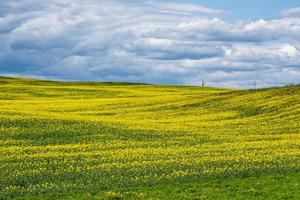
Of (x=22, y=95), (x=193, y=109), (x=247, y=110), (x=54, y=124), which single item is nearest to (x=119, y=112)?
(x=193, y=109)

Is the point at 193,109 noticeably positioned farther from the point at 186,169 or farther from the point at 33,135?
the point at 186,169

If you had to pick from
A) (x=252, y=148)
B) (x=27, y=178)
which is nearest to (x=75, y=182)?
(x=27, y=178)

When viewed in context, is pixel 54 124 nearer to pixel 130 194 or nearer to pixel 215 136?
pixel 215 136

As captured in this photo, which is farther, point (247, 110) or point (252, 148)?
point (247, 110)

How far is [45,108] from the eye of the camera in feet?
247

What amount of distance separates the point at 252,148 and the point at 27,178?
53.0 ft

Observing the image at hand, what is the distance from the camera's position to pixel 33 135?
1863 inches

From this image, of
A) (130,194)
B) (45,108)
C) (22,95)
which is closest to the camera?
(130,194)

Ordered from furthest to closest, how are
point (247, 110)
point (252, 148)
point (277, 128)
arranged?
point (247, 110) → point (277, 128) → point (252, 148)

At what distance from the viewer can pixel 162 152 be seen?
39.7 m

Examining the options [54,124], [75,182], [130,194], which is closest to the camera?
[130,194]

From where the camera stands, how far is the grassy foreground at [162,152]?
28.2m

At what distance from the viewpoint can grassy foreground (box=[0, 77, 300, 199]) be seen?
28172mm

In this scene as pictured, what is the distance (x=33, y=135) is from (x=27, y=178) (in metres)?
16.4
